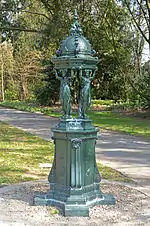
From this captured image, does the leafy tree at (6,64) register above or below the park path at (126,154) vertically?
above

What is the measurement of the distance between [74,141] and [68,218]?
96 cm

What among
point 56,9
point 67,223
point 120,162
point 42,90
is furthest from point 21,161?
point 42,90

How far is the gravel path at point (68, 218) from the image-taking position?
4680 millimetres

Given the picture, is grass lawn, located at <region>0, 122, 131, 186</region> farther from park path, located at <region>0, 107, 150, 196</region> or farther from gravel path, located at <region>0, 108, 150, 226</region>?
gravel path, located at <region>0, 108, 150, 226</region>

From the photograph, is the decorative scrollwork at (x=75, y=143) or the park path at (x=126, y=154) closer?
the decorative scrollwork at (x=75, y=143)

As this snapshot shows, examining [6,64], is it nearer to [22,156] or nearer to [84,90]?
[22,156]

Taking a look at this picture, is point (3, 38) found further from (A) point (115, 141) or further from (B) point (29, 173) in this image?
(B) point (29, 173)

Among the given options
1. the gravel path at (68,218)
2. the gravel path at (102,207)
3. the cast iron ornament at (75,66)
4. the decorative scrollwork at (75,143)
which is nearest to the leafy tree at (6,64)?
the gravel path at (102,207)

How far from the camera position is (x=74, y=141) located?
4.99 meters

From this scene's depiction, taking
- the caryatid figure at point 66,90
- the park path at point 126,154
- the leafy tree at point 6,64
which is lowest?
the park path at point 126,154

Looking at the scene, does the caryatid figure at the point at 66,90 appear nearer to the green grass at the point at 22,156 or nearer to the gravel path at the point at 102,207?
the gravel path at the point at 102,207

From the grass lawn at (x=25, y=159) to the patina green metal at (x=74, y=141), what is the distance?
5.51 ft

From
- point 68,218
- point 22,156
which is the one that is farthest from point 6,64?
point 68,218

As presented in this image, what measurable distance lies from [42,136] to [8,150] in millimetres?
3183
